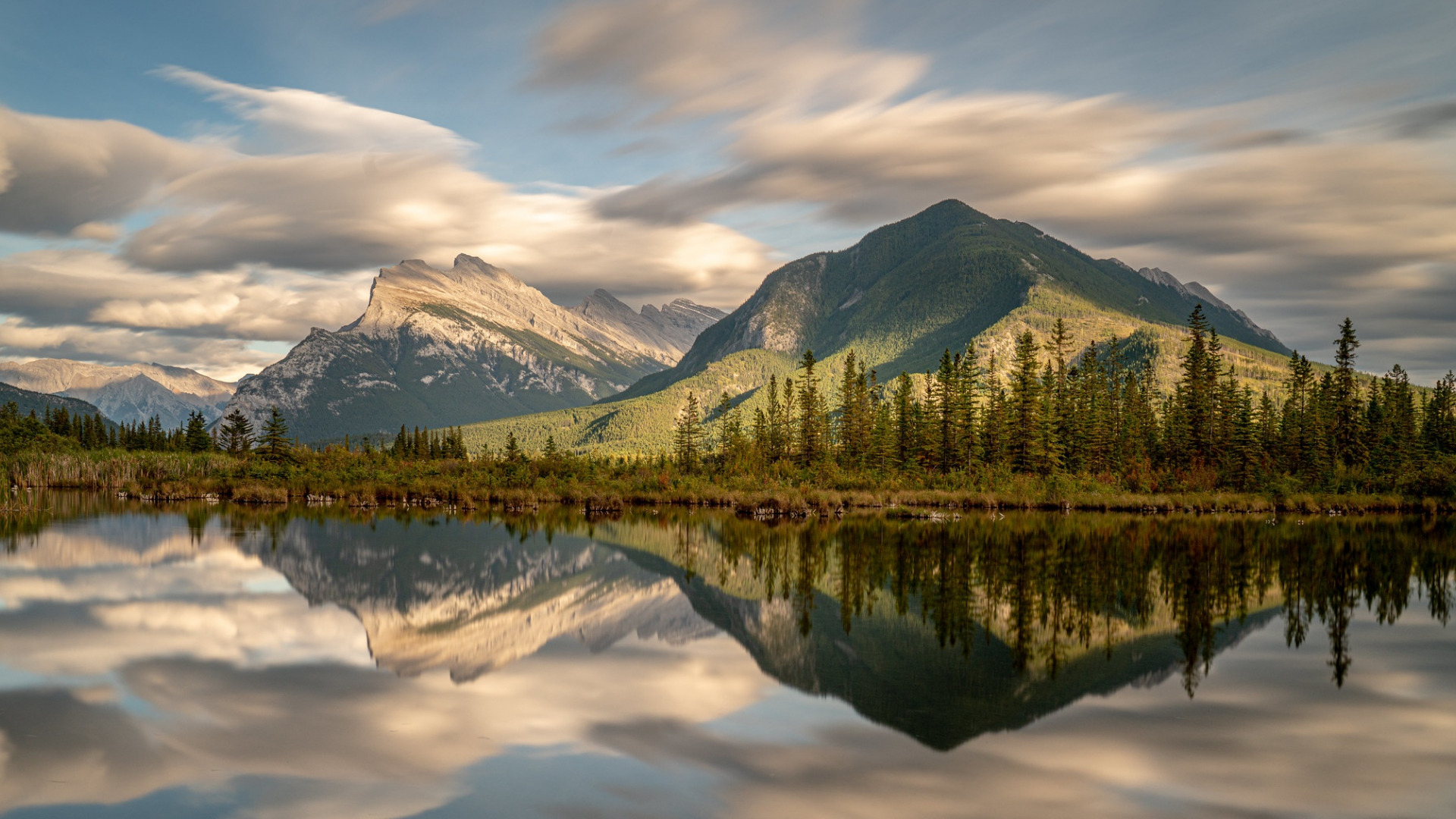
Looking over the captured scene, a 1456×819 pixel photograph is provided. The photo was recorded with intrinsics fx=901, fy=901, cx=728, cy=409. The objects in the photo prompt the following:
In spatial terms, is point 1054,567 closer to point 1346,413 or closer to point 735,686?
point 735,686

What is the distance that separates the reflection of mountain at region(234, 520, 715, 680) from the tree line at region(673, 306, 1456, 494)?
57396 millimetres

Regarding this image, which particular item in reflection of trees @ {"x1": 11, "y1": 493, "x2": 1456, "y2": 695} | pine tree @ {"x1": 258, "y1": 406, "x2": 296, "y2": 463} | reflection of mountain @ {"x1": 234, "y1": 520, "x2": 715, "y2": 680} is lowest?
reflection of mountain @ {"x1": 234, "y1": 520, "x2": 715, "y2": 680}

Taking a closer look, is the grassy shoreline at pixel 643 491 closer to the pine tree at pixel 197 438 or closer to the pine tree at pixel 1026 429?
the pine tree at pixel 1026 429

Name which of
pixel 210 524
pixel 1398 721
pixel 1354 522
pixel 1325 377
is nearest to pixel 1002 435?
pixel 1354 522

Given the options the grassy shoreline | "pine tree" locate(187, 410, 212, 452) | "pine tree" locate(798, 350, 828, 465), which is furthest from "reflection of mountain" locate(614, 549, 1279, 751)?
"pine tree" locate(187, 410, 212, 452)

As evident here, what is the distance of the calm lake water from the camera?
14.7 m

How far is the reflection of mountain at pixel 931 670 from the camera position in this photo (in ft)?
62.3

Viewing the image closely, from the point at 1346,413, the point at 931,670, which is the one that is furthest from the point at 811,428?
the point at 931,670

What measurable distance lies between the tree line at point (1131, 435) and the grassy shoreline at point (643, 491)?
15.9ft

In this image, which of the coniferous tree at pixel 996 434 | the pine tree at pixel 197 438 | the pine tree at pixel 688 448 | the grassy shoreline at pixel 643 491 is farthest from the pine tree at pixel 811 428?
the pine tree at pixel 197 438

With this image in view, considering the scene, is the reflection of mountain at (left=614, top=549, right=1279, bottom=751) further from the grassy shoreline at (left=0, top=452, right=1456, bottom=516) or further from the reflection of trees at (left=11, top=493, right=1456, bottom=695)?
the grassy shoreline at (left=0, top=452, right=1456, bottom=516)

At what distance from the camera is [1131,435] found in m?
108

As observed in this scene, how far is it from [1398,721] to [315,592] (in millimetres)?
35988

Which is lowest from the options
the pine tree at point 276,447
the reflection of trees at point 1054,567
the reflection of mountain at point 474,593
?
the reflection of mountain at point 474,593
